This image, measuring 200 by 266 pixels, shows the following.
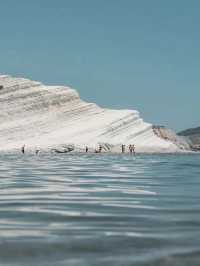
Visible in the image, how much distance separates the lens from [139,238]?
4.77m

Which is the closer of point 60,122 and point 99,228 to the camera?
point 99,228

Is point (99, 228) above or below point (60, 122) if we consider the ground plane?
below

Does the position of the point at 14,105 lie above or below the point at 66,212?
above

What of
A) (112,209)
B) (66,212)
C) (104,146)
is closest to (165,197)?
(112,209)

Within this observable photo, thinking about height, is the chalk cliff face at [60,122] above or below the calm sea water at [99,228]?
above

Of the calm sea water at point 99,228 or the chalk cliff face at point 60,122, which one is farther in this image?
the chalk cliff face at point 60,122

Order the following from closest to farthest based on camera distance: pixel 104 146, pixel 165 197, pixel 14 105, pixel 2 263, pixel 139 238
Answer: pixel 2 263, pixel 139 238, pixel 165 197, pixel 104 146, pixel 14 105

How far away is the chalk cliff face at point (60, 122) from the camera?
253 ft

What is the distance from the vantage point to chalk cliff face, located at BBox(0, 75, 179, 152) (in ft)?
253

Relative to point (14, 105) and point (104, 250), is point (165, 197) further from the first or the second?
point (14, 105)

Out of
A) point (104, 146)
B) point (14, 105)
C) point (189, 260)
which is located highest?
point (14, 105)

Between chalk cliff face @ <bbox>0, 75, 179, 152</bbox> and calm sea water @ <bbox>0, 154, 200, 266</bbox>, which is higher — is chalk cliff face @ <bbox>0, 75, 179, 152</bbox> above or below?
above

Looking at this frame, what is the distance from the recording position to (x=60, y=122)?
82188 millimetres

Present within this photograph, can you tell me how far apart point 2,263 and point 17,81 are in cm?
8262
